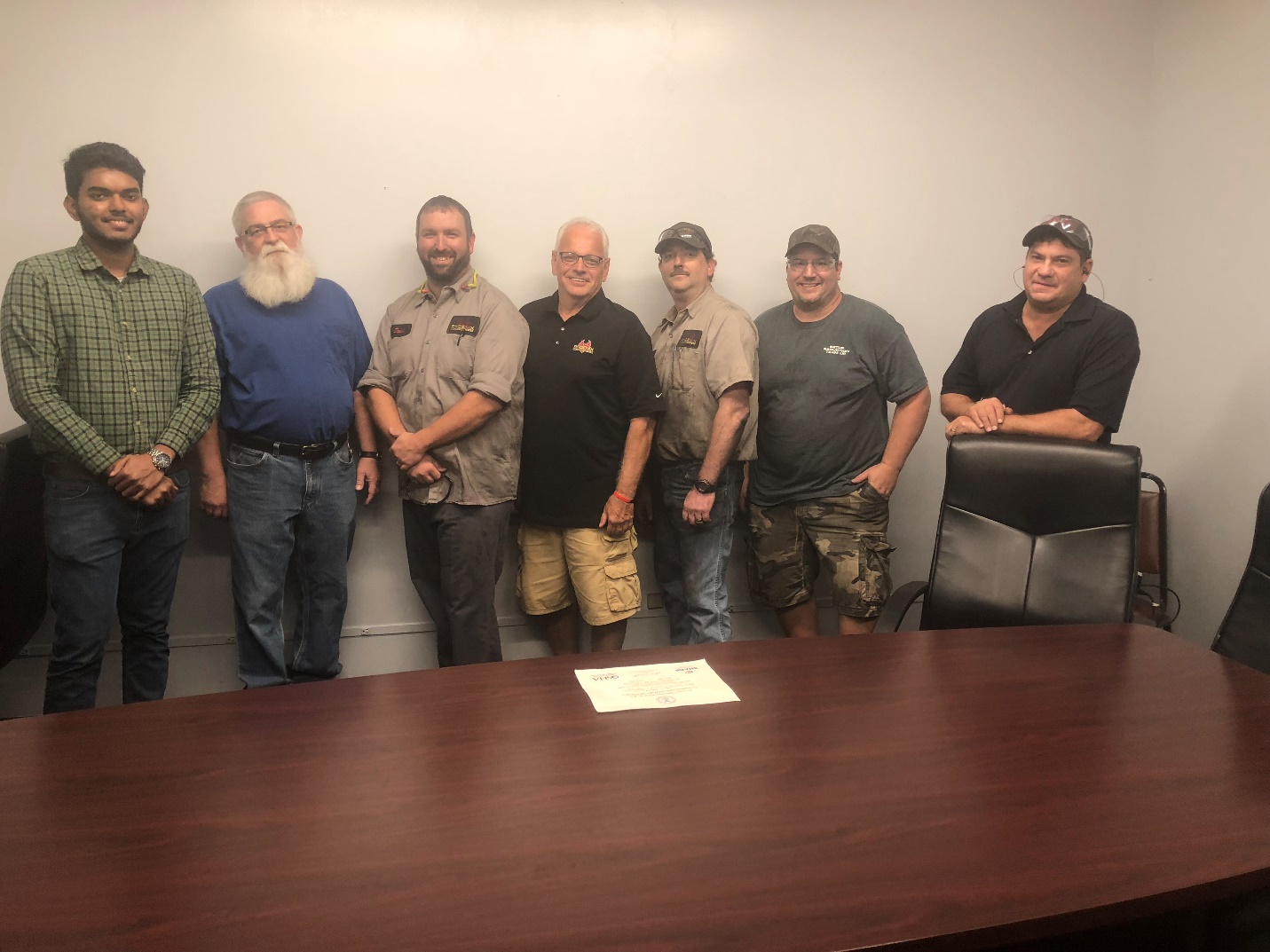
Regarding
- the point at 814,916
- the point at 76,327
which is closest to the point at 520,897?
the point at 814,916

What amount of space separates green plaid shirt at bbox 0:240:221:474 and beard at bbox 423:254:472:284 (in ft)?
2.27

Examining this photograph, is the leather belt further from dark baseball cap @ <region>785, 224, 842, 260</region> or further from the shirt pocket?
dark baseball cap @ <region>785, 224, 842, 260</region>

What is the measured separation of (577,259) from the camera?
2830 mm

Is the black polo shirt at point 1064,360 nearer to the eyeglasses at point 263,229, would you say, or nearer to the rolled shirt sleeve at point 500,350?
the rolled shirt sleeve at point 500,350

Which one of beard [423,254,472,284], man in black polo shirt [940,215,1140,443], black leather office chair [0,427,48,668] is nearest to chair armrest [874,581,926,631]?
man in black polo shirt [940,215,1140,443]

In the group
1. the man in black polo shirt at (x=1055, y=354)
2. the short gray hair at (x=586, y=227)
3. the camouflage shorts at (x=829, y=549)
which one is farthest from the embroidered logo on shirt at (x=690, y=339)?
the man in black polo shirt at (x=1055, y=354)

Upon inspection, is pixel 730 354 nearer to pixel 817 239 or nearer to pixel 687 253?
pixel 687 253

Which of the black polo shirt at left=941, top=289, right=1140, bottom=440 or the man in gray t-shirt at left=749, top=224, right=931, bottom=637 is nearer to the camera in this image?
the black polo shirt at left=941, top=289, right=1140, bottom=440

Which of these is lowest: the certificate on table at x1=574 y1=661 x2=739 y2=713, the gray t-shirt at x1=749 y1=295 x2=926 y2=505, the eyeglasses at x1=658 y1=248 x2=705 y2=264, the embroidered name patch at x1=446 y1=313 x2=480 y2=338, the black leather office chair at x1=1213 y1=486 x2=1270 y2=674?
the certificate on table at x1=574 y1=661 x2=739 y2=713

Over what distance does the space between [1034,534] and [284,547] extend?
2197 millimetres

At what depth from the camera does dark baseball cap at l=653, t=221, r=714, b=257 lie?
295 cm

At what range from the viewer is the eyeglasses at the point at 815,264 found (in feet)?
9.66

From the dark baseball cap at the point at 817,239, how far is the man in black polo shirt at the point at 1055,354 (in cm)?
58

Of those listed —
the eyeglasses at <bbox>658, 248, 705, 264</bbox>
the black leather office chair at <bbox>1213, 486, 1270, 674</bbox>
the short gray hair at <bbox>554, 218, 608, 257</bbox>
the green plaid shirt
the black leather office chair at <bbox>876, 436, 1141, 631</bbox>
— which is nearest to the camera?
the black leather office chair at <bbox>1213, 486, 1270, 674</bbox>
